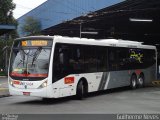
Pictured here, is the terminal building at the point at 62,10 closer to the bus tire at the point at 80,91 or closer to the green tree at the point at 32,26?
the green tree at the point at 32,26

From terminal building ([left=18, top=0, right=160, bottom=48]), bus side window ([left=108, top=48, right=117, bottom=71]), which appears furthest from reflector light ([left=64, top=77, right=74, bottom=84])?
terminal building ([left=18, top=0, right=160, bottom=48])

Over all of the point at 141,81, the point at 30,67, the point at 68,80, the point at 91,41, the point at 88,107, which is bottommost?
the point at 88,107

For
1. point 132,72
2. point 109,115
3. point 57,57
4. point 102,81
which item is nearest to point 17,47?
point 57,57

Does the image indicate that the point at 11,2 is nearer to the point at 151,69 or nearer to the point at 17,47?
the point at 151,69

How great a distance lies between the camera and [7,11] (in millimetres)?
66312

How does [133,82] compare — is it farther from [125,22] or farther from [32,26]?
[32,26]

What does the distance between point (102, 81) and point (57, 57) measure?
174 inches

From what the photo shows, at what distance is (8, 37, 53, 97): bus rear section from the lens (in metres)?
17.7

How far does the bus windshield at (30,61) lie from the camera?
703 inches

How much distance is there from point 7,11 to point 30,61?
Result: 162 feet

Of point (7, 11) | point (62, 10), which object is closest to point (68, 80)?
point (62, 10)

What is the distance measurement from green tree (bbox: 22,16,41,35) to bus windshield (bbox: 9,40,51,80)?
49.0 metres

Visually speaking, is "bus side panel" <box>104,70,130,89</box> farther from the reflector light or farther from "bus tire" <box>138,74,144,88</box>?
the reflector light

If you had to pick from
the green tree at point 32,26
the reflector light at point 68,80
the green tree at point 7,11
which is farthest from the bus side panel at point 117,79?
the green tree at point 32,26
